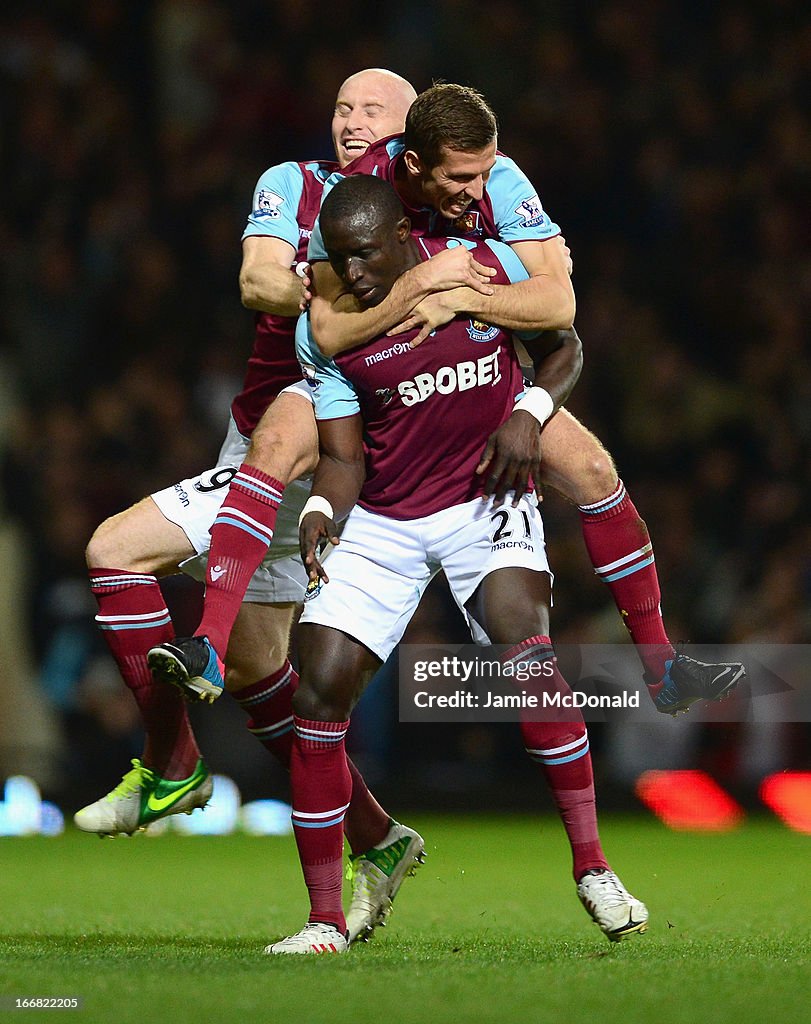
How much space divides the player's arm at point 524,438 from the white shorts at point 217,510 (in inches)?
26.3

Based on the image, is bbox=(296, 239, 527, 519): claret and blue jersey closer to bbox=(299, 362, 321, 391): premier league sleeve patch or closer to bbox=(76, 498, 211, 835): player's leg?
bbox=(299, 362, 321, 391): premier league sleeve patch

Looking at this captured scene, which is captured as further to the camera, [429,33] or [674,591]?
[429,33]

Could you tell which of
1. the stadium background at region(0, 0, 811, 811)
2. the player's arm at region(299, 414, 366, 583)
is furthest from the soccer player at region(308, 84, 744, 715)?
the stadium background at region(0, 0, 811, 811)

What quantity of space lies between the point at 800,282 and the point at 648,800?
3.87 metres

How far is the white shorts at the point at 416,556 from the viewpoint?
4.99m

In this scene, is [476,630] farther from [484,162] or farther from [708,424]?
[708,424]

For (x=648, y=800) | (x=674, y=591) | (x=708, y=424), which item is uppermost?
(x=708, y=424)

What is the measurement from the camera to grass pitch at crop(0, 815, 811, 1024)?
3.70 metres

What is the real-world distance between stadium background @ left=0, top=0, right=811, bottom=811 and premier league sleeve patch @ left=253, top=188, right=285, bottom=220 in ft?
12.8

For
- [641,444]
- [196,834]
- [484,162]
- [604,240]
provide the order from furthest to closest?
[604,240] < [641,444] < [196,834] < [484,162]

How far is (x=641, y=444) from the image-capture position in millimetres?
10844

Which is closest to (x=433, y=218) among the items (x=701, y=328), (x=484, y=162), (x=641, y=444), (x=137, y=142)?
(x=484, y=162)

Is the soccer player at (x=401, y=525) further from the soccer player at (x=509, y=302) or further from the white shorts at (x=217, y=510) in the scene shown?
the white shorts at (x=217, y=510)

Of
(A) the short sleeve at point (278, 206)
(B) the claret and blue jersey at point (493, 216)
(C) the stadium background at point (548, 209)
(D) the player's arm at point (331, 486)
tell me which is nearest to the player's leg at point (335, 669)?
(D) the player's arm at point (331, 486)
